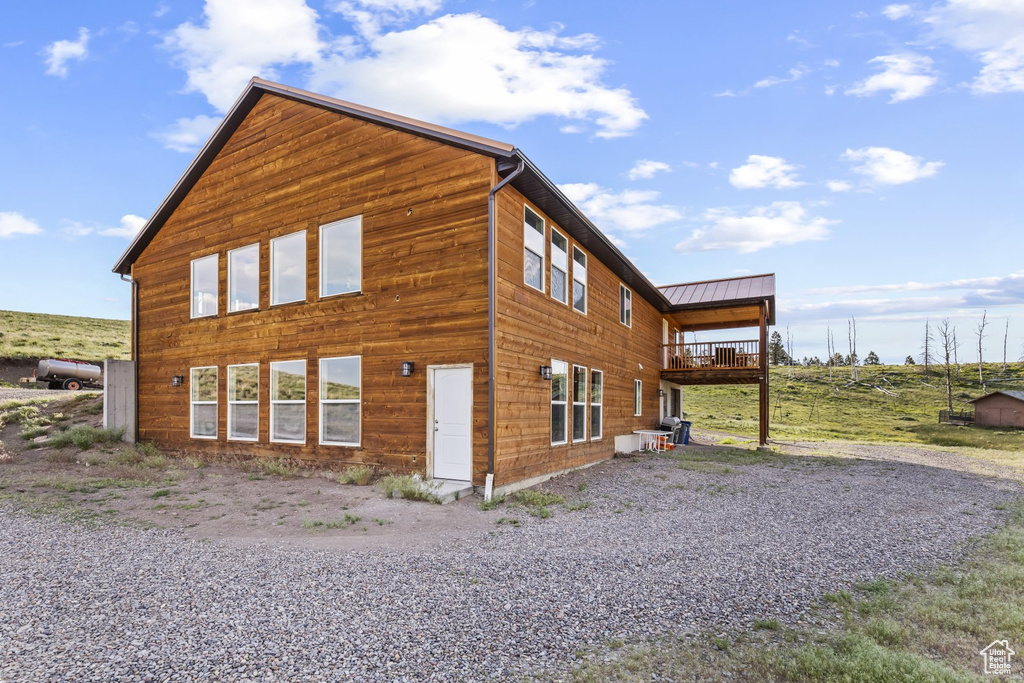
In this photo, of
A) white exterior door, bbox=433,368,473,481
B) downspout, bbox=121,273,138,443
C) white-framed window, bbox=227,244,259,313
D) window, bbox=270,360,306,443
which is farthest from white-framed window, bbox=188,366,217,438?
white exterior door, bbox=433,368,473,481

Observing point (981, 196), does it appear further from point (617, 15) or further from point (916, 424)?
point (916, 424)

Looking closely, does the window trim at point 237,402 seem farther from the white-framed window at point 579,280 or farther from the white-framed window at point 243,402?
the white-framed window at point 579,280

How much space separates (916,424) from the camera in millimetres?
32719

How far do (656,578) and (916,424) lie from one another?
35498 mm

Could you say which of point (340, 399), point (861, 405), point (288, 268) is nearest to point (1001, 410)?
point (861, 405)

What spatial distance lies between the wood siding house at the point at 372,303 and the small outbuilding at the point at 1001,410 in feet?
79.7

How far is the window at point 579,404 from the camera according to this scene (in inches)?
484

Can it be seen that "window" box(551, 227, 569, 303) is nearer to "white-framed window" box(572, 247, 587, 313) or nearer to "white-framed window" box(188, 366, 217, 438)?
"white-framed window" box(572, 247, 587, 313)

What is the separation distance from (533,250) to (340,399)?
461 centimetres

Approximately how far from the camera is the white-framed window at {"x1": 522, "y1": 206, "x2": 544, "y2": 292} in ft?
33.6

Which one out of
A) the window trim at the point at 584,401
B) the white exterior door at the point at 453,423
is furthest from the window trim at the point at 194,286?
the window trim at the point at 584,401

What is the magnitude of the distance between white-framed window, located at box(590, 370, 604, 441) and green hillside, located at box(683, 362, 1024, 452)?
14782mm

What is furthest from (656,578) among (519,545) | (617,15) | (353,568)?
(617,15)

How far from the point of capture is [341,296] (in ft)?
35.2
